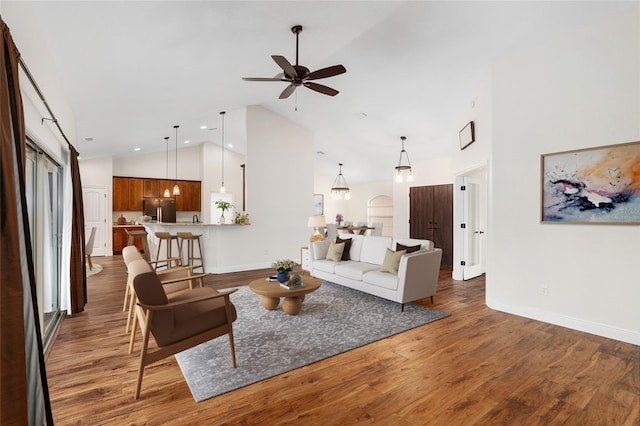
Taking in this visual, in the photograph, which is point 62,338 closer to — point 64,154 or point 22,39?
point 64,154

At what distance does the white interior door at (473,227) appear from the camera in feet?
19.1

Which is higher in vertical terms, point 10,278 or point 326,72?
point 326,72

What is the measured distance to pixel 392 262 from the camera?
4297mm

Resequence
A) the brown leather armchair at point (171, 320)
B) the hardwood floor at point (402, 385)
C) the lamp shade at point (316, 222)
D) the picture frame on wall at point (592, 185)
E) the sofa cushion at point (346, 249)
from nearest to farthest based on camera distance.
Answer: the hardwood floor at point (402, 385) < the brown leather armchair at point (171, 320) < the picture frame on wall at point (592, 185) < the sofa cushion at point (346, 249) < the lamp shade at point (316, 222)

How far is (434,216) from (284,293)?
556cm

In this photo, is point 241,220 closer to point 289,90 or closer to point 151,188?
point 289,90

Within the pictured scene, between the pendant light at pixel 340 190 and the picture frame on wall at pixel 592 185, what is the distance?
6766 millimetres

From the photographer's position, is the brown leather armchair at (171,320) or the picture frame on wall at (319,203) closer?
the brown leather armchair at (171,320)

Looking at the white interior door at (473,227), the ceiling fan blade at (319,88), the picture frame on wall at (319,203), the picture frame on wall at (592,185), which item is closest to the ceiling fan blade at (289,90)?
the ceiling fan blade at (319,88)

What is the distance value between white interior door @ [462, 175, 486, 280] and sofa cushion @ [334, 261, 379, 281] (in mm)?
2210

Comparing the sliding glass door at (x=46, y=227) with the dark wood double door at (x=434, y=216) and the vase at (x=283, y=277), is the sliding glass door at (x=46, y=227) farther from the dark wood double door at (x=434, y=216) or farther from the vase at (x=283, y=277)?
the dark wood double door at (x=434, y=216)

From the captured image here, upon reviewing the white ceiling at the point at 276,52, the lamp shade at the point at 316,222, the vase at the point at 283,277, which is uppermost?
the white ceiling at the point at 276,52

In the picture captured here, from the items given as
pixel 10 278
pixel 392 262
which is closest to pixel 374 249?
pixel 392 262

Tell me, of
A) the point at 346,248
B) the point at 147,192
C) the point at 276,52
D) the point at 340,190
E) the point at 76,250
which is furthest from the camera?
the point at 340,190
